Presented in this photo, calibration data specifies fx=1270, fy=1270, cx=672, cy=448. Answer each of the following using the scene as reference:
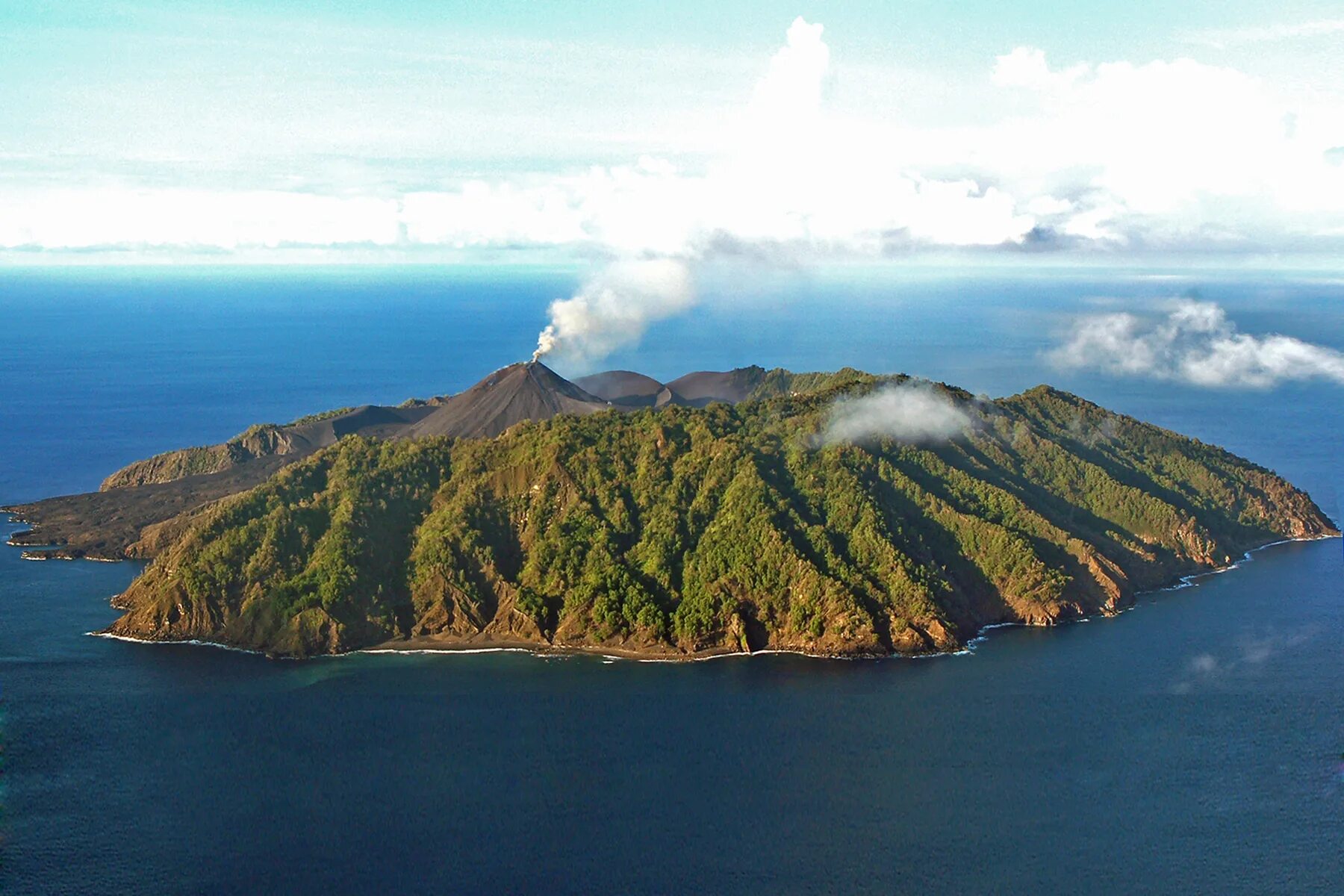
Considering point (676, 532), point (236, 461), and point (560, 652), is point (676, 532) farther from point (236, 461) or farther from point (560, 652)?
point (236, 461)

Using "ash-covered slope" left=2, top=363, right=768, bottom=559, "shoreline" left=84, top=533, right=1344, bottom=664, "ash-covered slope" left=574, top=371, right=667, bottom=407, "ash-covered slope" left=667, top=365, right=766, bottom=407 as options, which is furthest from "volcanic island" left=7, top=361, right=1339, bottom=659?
"ash-covered slope" left=667, top=365, right=766, bottom=407

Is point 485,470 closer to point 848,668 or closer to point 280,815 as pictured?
point 848,668

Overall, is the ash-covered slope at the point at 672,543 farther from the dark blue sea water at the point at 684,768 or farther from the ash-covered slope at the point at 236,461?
the ash-covered slope at the point at 236,461

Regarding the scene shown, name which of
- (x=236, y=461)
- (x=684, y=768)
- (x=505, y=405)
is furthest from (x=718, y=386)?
(x=684, y=768)

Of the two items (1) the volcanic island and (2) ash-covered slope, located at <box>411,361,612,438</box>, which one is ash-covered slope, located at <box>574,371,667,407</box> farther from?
(1) the volcanic island

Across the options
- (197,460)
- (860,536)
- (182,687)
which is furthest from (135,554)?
(860,536)
